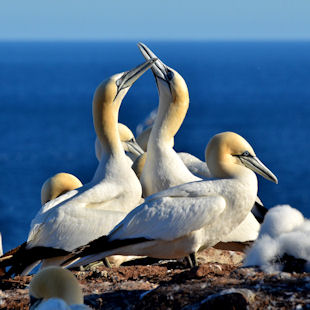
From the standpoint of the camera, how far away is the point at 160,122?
7137 mm

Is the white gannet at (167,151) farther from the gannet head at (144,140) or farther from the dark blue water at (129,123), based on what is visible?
the dark blue water at (129,123)

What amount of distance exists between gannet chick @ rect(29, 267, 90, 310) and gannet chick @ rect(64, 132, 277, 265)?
1668 millimetres

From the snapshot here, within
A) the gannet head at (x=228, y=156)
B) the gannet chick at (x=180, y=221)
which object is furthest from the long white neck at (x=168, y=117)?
the gannet chick at (x=180, y=221)

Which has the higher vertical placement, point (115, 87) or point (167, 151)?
point (115, 87)

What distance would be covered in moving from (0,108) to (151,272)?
95.2 m

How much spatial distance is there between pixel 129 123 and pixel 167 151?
5802 centimetres

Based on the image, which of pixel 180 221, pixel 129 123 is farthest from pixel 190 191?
pixel 129 123

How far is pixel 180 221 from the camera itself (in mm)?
5570

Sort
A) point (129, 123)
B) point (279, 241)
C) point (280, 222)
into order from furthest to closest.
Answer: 1. point (129, 123)
2. point (280, 222)
3. point (279, 241)

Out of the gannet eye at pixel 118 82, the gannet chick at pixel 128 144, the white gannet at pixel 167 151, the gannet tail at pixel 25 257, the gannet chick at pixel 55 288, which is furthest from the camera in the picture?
the gannet chick at pixel 128 144

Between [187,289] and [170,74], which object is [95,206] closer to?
[170,74]

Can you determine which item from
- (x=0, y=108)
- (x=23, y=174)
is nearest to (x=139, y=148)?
(x=23, y=174)

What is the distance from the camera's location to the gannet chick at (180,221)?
554cm

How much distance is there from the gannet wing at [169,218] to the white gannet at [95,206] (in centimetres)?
54
